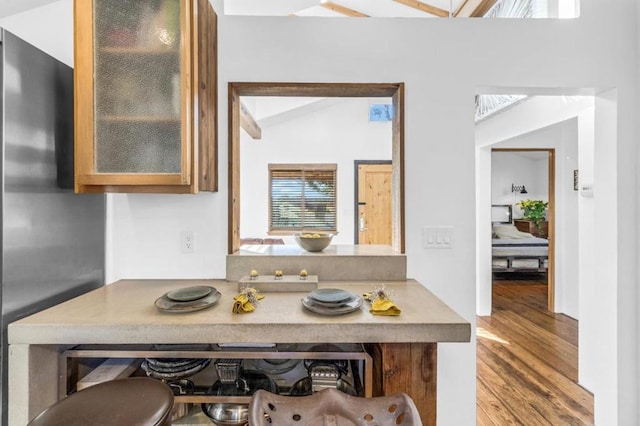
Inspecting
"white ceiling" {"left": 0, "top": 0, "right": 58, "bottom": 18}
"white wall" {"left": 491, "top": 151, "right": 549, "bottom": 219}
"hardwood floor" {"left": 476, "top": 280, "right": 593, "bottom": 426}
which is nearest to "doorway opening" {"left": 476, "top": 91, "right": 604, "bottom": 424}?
"hardwood floor" {"left": 476, "top": 280, "right": 593, "bottom": 426}

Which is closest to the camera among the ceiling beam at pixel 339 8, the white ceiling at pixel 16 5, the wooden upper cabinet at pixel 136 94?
the wooden upper cabinet at pixel 136 94

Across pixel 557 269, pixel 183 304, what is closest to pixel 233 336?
pixel 183 304

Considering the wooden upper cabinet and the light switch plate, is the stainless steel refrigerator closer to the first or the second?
the wooden upper cabinet

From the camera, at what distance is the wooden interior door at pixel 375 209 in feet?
19.9

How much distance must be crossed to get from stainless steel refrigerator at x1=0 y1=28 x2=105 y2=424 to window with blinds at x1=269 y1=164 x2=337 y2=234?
4.36 m

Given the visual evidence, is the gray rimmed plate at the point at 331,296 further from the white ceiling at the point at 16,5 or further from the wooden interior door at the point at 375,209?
the wooden interior door at the point at 375,209

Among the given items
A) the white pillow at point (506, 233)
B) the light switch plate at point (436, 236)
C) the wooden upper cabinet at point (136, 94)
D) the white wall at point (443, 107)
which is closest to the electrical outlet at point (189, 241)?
the white wall at point (443, 107)

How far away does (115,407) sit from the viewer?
2.94 feet

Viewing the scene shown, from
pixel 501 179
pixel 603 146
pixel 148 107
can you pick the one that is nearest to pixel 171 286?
pixel 148 107

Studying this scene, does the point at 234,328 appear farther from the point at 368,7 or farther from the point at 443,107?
the point at 368,7

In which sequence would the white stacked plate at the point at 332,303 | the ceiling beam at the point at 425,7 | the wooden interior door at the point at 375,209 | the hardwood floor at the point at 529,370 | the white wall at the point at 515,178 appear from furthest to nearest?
the white wall at the point at 515,178 → the wooden interior door at the point at 375,209 → the ceiling beam at the point at 425,7 → the hardwood floor at the point at 529,370 → the white stacked plate at the point at 332,303

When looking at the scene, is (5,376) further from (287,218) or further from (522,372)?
(287,218)

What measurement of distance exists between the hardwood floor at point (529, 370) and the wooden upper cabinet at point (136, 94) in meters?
2.45

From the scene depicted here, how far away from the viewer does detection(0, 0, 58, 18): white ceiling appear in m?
1.82
